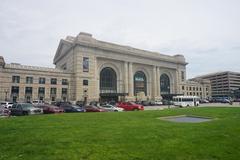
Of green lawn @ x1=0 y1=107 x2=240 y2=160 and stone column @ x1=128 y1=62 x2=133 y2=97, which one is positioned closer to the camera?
green lawn @ x1=0 y1=107 x2=240 y2=160

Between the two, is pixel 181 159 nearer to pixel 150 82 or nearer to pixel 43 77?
pixel 43 77

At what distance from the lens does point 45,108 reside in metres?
34.0

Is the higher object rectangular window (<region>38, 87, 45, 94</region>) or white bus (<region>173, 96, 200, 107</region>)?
rectangular window (<region>38, 87, 45, 94</region>)

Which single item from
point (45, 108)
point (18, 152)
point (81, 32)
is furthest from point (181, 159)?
point (81, 32)

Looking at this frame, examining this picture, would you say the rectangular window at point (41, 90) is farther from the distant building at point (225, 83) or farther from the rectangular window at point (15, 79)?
the distant building at point (225, 83)

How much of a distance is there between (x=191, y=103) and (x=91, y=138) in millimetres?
49609

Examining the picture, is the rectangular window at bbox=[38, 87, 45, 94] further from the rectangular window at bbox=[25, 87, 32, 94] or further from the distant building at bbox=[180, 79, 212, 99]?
the distant building at bbox=[180, 79, 212, 99]

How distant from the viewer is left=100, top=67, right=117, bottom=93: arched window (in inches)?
3371

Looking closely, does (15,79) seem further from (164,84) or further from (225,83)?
(225,83)

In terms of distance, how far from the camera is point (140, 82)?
96875 mm

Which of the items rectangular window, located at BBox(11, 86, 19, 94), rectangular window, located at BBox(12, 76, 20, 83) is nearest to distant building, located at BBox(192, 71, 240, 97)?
rectangular window, located at BBox(12, 76, 20, 83)

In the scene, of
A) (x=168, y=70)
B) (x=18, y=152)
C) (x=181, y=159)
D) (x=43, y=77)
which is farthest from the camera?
(x=168, y=70)

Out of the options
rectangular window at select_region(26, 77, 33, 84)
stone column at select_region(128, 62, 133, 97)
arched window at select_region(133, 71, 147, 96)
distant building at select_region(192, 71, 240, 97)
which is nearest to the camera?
rectangular window at select_region(26, 77, 33, 84)

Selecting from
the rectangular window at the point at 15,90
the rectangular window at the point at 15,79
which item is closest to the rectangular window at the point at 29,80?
the rectangular window at the point at 15,79
